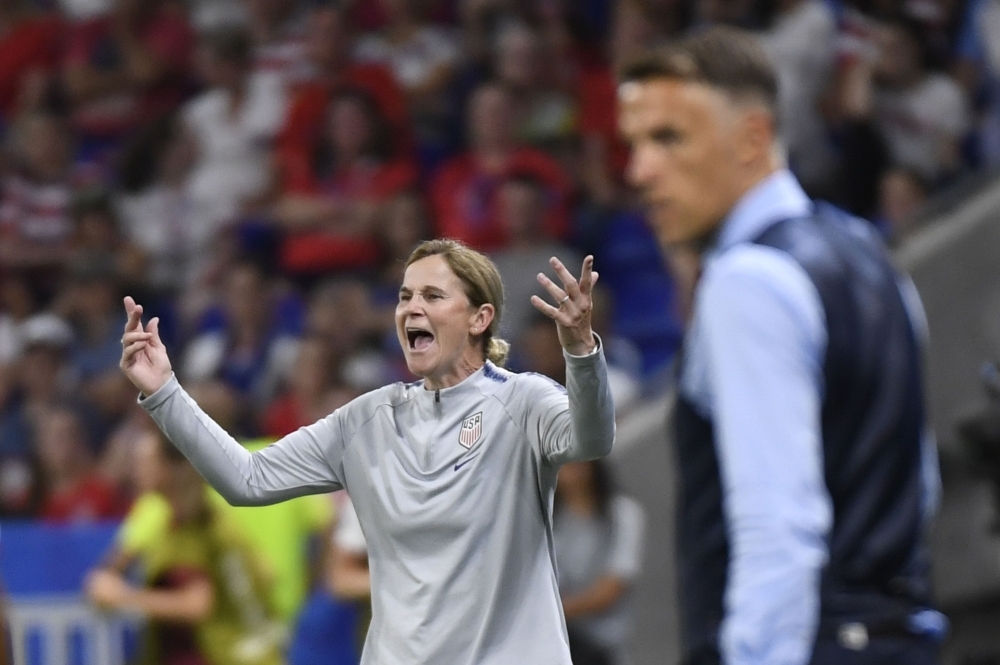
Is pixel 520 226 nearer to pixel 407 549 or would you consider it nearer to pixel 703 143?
pixel 407 549

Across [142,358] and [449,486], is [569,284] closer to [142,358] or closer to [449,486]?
[449,486]

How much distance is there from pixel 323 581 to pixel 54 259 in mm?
4862

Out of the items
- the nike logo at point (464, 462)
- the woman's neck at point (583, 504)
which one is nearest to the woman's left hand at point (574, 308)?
the nike logo at point (464, 462)

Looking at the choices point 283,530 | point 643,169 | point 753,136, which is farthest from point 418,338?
point 283,530

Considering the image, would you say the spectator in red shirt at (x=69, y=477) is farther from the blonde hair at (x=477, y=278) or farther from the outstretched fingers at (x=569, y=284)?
the outstretched fingers at (x=569, y=284)

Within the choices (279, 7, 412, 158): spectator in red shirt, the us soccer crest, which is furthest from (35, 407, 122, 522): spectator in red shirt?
the us soccer crest

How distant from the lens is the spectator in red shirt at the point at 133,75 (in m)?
11.5

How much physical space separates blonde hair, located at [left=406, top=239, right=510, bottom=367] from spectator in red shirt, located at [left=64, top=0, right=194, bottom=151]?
27.0 ft

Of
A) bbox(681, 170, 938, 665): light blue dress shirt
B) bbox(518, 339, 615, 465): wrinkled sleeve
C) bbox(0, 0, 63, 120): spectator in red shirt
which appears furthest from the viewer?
bbox(0, 0, 63, 120): spectator in red shirt

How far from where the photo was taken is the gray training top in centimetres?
333

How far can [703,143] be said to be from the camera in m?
2.71

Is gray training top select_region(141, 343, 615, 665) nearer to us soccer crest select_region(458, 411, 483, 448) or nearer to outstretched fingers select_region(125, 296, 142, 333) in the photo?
→ us soccer crest select_region(458, 411, 483, 448)

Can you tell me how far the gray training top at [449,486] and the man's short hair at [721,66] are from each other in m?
0.67

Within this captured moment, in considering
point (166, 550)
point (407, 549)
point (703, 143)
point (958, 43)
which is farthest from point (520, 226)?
point (703, 143)
